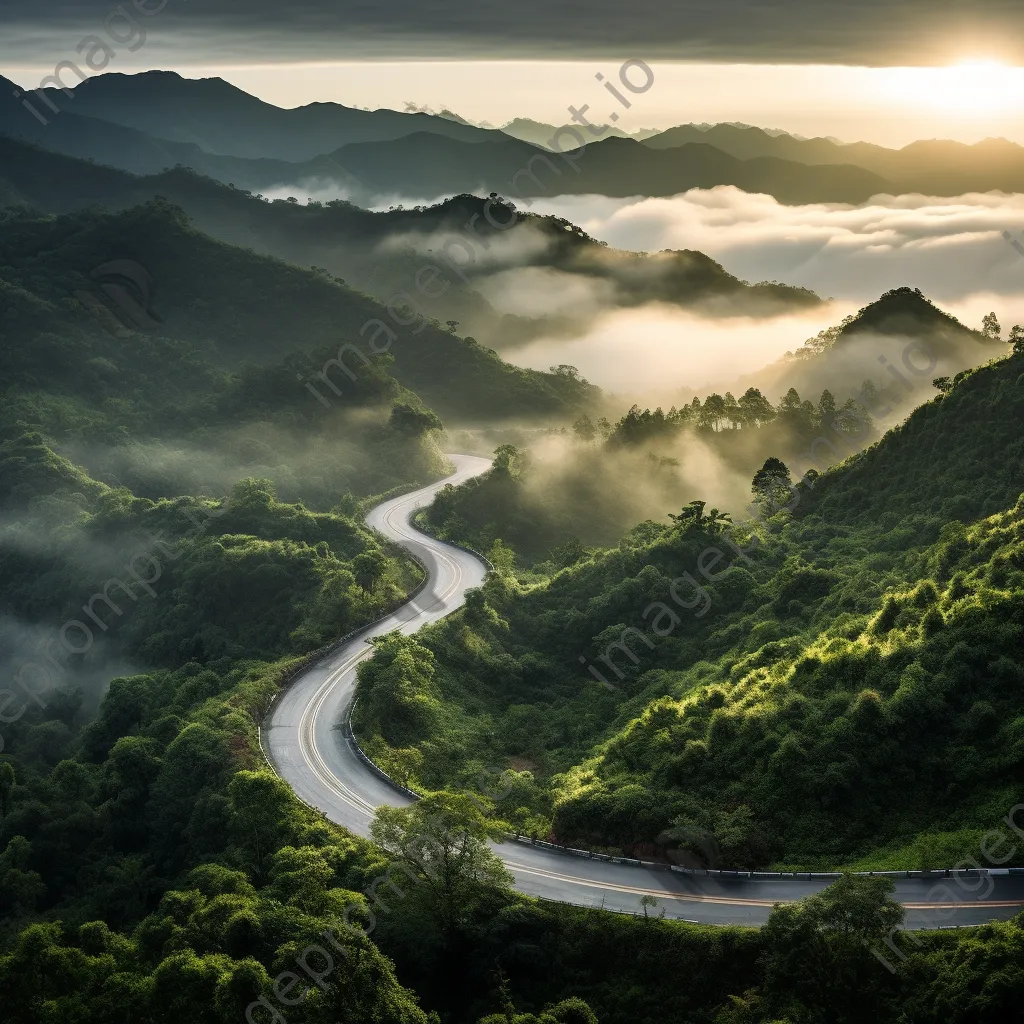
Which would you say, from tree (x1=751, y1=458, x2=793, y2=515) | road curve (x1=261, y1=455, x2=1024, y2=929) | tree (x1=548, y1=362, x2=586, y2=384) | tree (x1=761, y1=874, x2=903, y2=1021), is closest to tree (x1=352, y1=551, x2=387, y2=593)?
road curve (x1=261, y1=455, x2=1024, y2=929)

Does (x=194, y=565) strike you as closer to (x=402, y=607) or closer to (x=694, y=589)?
(x=402, y=607)

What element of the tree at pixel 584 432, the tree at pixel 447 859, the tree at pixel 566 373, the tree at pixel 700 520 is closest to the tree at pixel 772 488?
the tree at pixel 700 520

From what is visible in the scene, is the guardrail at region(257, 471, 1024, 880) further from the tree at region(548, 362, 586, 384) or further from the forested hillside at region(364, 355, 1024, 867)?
the tree at region(548, 362, 586, 384)

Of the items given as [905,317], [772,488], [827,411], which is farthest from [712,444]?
[905,317]

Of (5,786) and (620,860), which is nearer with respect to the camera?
(620,860)

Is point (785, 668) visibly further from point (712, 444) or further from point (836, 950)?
point (712, 444)

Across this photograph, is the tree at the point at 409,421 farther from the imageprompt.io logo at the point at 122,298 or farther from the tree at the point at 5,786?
the tree at the point at 5,786

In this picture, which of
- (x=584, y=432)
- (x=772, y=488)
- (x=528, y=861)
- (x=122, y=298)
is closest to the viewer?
(x=528, y=861)

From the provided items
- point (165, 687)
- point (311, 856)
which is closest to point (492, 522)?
point (165, 687)
